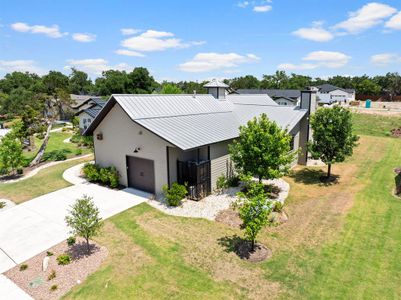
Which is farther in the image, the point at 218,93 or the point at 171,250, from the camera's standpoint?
the point at 218,93

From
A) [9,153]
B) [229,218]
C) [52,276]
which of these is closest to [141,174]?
[229,218]

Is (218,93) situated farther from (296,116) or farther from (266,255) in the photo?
(266,255)

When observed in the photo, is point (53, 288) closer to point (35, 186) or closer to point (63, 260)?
point (63, 260)

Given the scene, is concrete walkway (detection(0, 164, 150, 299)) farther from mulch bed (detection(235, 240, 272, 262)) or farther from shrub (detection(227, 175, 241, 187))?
mulch bed (detection(235, 240, 272, 262))

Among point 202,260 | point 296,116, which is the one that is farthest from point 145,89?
point 202,260

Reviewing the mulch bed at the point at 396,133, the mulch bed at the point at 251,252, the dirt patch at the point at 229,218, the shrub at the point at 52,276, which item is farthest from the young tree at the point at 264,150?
the mulch bed at the point at 396,133
